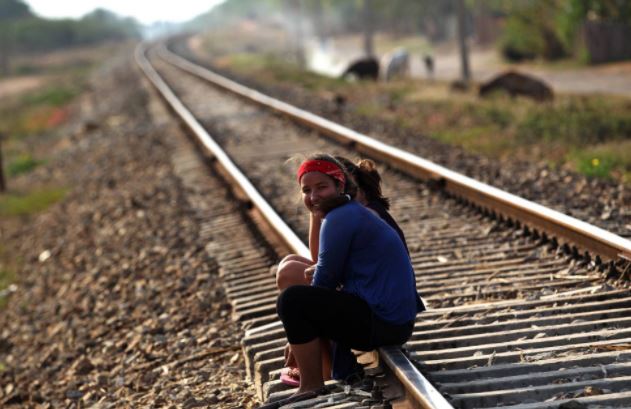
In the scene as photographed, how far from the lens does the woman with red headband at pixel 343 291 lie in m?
4.37

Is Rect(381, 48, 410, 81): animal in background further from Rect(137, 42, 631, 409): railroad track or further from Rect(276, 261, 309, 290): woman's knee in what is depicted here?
Rect(276, 261, 309, 290): woman's knee

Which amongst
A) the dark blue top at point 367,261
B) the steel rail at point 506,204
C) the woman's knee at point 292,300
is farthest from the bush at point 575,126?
the woman's knee at point 292,300

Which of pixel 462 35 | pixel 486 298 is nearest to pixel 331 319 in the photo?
pixel 486 298

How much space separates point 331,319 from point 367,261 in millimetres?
315

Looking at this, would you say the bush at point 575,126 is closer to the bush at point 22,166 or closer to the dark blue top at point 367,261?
the dark blue top at point 367,261

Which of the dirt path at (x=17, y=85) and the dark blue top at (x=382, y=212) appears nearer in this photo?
the dark blue top at (x=382, y=212)

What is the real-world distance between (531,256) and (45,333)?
3.80 m

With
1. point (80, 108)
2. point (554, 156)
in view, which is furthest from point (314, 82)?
point (554, 156)

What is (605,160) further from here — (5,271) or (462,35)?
(462,35)

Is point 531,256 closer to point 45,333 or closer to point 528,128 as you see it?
point 45,333

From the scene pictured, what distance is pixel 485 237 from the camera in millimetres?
7176

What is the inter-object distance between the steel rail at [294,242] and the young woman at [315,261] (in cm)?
20

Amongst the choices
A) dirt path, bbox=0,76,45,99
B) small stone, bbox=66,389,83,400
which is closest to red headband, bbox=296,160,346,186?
small stone, bbox=66,389,83,400

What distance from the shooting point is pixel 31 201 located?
46.2ft
